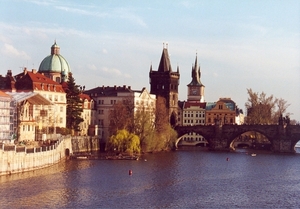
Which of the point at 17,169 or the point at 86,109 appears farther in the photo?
the point at 86,109

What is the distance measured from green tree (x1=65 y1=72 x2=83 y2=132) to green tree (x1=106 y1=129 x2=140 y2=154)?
37.5 ft

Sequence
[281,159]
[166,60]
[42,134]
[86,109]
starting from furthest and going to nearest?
[166,60] < [86,109] < [281,159] < [42,134]

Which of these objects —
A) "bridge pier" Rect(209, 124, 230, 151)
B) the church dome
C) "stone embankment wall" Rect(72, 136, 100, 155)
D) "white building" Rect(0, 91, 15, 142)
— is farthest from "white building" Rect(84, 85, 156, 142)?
"white building" Rect(0, 91, 15, 142)

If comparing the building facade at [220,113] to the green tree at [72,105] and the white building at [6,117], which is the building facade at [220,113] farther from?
the white building at [6,117]

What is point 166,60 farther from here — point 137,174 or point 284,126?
point 137,174

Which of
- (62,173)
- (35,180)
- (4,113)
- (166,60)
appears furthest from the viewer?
(166,60)

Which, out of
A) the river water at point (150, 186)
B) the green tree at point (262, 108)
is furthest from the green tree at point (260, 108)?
the river water at point (150, 186)

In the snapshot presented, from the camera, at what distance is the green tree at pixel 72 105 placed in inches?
4424

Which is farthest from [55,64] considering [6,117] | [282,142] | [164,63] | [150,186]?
[150,186]

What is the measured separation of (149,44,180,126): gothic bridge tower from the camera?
14900cm

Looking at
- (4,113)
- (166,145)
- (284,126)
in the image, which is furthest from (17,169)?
(284,126)

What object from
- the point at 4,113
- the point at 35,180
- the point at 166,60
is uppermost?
the point at 166,60

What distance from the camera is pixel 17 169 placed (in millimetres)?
66312

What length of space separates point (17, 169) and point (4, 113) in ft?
48.2
